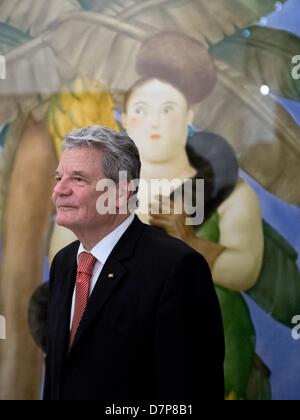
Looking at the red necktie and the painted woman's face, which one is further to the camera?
the painted woman's face

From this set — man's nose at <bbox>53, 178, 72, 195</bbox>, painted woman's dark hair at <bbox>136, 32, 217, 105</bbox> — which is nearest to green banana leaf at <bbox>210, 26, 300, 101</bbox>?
painted woman's dark hair at <bbox>136, 32, 217, 105</bbox>

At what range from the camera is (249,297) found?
3.09 m

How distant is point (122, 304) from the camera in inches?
60.7

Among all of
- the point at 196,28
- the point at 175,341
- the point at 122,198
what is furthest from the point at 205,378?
the point at 196,28

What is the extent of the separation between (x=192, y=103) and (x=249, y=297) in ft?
3.42

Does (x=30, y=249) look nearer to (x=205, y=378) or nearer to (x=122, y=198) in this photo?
(x=122, y=198)

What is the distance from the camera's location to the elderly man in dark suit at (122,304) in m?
1.50

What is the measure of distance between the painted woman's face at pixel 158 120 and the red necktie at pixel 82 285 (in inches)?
62.6

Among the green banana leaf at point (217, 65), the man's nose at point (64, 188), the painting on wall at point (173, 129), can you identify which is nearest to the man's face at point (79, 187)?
the man's nose at point (64, 188)

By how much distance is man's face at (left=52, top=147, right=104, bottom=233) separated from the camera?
63.0 inches

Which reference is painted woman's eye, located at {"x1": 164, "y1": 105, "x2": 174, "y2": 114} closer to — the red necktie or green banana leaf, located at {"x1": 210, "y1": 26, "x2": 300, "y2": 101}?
green banana leaf, located at {"x1": 210, "y1": 26, "x2": 300, "y2": 101}

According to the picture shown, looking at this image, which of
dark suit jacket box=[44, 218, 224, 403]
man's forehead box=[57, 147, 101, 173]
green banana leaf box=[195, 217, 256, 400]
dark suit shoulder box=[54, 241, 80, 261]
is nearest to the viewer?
dark suit jacket box=[44, 218, 224, 403]

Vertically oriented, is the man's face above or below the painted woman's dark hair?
below

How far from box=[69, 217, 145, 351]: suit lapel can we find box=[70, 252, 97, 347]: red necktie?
0.05 metres
